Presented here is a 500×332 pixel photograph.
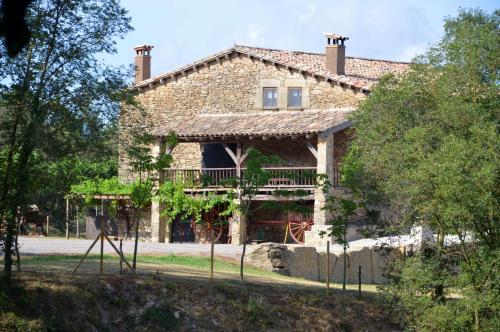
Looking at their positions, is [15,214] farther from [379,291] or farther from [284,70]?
[284,70]

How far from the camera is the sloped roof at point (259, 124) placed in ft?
113

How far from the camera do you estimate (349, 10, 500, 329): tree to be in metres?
18.4

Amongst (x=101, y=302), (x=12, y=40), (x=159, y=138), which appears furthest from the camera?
(x=159, y=138)

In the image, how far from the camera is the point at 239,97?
39.3 m

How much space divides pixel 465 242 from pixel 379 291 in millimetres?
2480

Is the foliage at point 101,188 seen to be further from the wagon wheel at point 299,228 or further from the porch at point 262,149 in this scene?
the wagon wheel at point 299,228

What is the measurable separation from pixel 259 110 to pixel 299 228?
621 cm

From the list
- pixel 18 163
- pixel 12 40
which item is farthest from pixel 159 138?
pixel 12 40

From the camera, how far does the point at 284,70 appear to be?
38062 millimetres

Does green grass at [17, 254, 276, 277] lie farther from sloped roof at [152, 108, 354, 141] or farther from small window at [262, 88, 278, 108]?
small window at [262, 88, 278, 108]

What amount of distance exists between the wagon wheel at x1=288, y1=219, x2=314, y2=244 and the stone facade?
2.43 meters

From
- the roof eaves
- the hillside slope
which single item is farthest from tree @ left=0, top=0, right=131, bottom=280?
the roof eaves

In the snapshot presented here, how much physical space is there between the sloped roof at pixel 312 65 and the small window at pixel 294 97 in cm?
104

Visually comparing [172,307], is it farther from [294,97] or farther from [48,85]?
[294,97]
